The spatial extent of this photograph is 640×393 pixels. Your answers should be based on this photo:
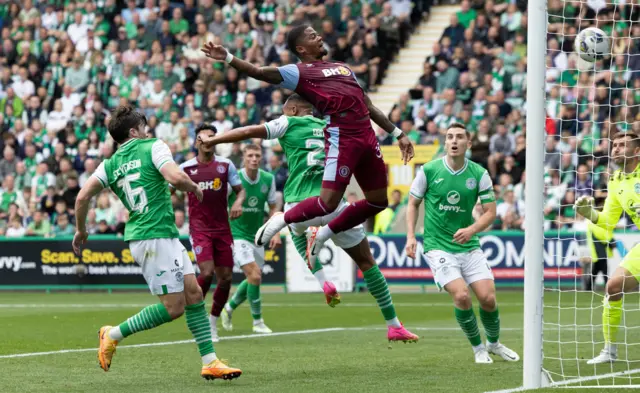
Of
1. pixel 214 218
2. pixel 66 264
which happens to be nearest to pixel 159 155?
pixel 214 218

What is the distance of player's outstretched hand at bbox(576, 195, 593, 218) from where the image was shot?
9.92 m

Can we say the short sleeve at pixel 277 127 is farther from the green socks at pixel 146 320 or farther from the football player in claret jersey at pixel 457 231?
the green socks at pixel 146 320

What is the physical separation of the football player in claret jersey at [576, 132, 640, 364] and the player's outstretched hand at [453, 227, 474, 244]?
107cm

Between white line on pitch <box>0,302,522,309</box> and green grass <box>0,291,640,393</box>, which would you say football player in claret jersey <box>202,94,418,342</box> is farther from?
white line on pitch <box>0,302,522,309</box>

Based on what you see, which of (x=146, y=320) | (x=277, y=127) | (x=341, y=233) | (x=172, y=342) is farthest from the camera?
(x=172, y=342)

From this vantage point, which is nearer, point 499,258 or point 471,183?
point 471,183

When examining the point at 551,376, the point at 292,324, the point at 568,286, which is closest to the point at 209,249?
the point at 292,324

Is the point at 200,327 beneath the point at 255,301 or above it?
above

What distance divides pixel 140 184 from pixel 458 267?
134 inches

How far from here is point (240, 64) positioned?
9531 mm

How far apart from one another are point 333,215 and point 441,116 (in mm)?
14439

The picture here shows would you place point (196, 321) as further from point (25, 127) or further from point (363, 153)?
point (25, 127)

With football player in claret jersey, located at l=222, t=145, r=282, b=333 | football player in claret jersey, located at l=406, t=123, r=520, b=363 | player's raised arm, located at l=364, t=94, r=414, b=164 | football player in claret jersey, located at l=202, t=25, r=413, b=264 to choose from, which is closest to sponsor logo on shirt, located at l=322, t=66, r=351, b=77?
football player in claret jersey, located at l=202, t=25, r=413, b=264

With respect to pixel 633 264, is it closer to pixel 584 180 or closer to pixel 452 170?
pixel 452 170
